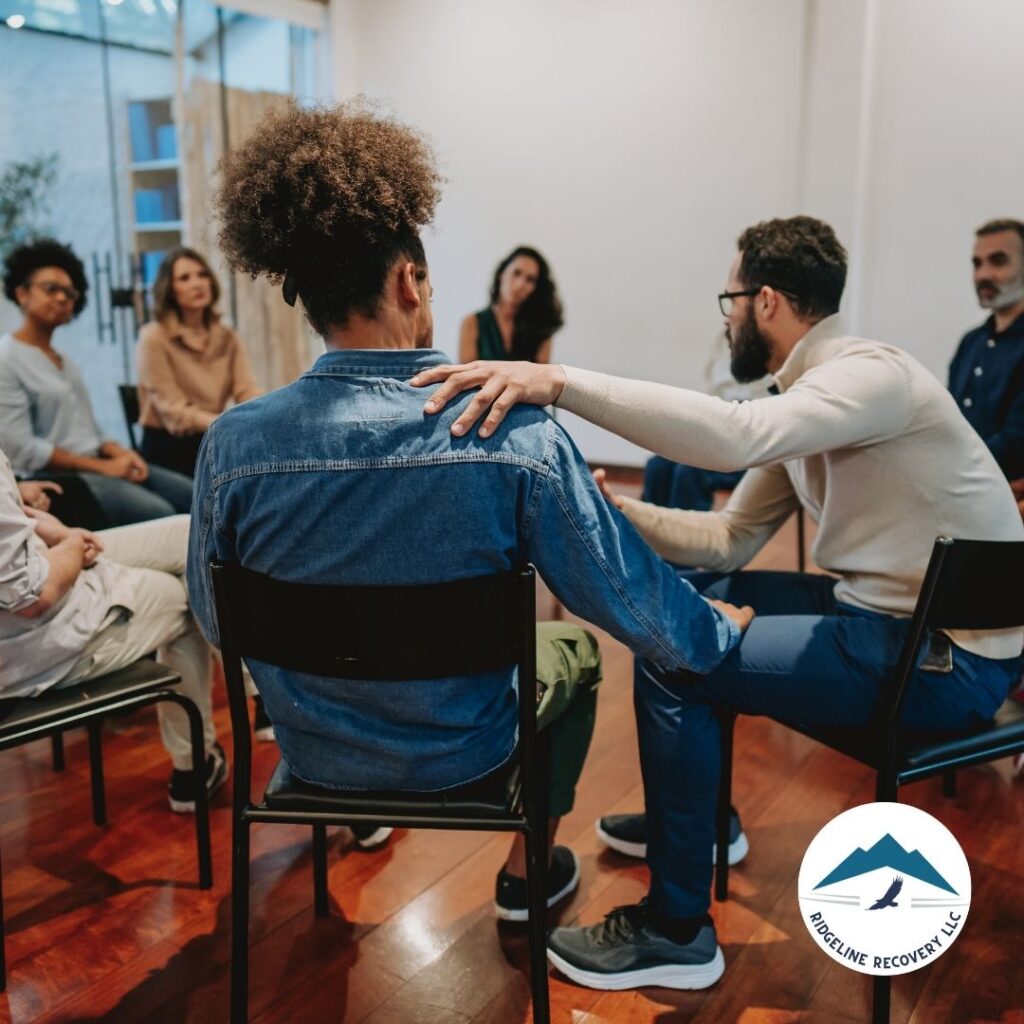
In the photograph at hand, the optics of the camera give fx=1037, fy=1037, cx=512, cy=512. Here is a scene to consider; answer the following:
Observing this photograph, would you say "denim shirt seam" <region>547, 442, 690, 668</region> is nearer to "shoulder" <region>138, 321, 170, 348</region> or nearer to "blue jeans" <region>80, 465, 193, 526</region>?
"blue jeans" <region>80, 465, 193, 526</region>

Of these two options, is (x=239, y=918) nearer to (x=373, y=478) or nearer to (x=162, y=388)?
(x=373, y=478)

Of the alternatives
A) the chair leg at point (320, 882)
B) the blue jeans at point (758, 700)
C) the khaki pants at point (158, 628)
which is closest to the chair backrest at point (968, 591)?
the blue jeans at point (758, 700)

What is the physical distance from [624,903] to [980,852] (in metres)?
0.75

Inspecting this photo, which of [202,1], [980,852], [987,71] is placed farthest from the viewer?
[202,1]

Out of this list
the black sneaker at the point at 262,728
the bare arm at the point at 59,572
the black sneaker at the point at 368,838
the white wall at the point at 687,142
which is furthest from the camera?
the white wall at the point at 687,142

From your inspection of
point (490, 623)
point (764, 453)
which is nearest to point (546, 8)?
point (764, 453)

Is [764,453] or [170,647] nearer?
[764,453]

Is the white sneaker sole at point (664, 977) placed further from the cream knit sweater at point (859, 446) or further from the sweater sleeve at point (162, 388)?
the sweater sleeve at point (162, 388)

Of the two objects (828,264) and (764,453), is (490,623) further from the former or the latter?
(828,264)

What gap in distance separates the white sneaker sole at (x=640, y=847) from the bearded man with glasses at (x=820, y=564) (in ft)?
1.04

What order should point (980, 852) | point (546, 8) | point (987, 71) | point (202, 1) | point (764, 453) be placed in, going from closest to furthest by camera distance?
point (764, 453) → point (980, 852) → point (987, 71) → point (202, 1) → point (546, 8)

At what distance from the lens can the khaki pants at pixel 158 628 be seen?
6.23ft

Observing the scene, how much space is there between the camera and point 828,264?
1.81 meters

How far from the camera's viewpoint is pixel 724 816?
191 centimetres
